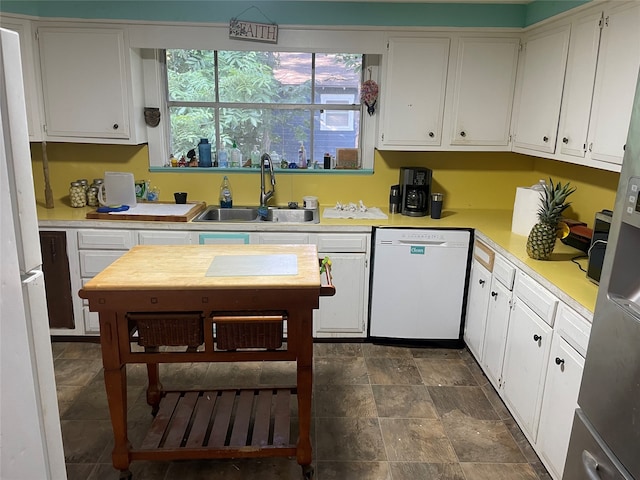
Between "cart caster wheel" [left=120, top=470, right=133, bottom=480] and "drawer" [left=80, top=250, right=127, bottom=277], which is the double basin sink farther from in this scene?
"cart caster wheel" [left=120, top=470, right=133, bottom=480]

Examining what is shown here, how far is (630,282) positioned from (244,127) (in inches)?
115

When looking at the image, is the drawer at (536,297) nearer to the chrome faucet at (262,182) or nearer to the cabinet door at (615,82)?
the cabinet door at (615,82)

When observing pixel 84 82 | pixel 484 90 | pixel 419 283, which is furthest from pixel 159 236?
pixel 484 90

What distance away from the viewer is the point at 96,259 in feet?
10.6

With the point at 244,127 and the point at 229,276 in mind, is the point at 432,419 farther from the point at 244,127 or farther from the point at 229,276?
the point at 244,127

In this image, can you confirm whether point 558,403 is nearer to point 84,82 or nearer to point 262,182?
point 262,182

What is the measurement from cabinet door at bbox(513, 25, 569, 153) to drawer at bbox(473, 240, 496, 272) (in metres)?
0.69

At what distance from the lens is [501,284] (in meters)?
2.72

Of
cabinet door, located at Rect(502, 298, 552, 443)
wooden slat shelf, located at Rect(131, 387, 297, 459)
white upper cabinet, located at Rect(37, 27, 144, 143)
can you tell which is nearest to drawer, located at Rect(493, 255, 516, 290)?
cabinet door, located at Rect(502, 298, 552, 443)

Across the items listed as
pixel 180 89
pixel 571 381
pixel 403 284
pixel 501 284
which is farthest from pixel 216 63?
pixel 571 381

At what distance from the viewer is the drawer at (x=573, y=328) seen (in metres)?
1.86

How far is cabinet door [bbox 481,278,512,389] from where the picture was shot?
8.74ft

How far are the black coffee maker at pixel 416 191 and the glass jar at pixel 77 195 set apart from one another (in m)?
2.36

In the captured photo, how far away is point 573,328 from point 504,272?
0.75 metres
